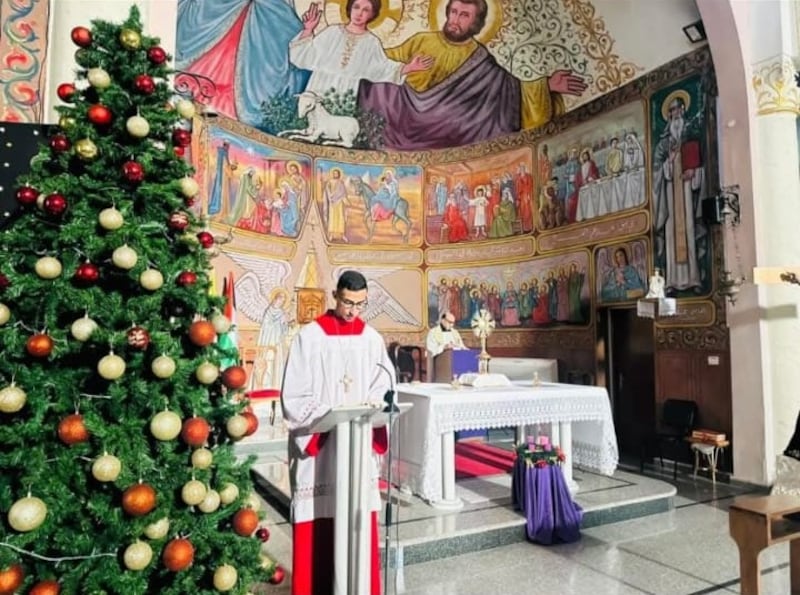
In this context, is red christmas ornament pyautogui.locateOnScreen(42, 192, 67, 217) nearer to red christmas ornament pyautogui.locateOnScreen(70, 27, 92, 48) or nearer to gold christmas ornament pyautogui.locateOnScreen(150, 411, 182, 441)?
red christmas ornament pyautogui.locateOnScreen(70, 27, 92, 48)

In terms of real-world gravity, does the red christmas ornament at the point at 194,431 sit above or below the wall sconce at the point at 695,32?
below

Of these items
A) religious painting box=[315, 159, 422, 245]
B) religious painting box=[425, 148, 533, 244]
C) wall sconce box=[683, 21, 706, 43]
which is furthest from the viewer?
religious painting box=[315, 159, 422, 245]

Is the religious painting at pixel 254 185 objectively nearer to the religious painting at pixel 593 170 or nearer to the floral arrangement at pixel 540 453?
the religious painting at pixel 593 170

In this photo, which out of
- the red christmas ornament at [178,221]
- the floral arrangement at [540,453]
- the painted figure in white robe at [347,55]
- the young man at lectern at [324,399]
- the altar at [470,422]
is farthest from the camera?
the painted figure in white robe at [347,55]

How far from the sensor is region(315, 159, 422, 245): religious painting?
13.5 metres

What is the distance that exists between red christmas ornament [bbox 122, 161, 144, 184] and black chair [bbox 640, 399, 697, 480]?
25.8 feet

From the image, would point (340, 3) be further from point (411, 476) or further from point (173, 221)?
point (173, 221)

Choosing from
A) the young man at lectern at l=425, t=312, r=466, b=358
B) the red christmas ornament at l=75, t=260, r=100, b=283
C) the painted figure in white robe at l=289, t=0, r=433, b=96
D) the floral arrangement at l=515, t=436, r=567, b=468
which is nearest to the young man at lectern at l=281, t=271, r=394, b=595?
the red christmas ornament at l=75, t=260, r=100, b=283

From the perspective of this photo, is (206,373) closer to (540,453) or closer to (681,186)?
(540,453)

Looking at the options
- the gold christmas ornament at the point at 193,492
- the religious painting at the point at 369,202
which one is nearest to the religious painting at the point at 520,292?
the religious painting at the point at 369,202

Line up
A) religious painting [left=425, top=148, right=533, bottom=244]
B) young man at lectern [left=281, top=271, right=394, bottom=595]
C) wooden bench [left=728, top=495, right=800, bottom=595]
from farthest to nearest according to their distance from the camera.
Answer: religious painting [left=425, top=148, right=533, bottom=244], wooden bench [left=728, top=495, right=800, bottom=595], young man at lectern [left=281, top=271, right=394, bottom=595]

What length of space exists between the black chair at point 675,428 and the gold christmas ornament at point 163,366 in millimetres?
7646

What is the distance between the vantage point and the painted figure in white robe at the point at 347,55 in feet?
40.5

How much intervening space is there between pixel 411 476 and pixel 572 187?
7.73 metres
